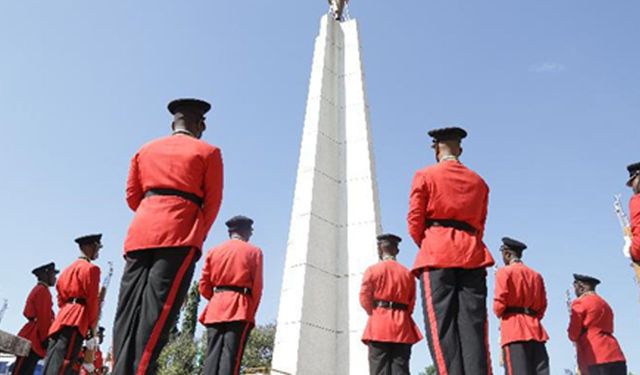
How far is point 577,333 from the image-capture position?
6.64 m

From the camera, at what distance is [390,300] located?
5832mm

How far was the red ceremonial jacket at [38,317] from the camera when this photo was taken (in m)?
6.72

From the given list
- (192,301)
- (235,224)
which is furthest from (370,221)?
(192,301)

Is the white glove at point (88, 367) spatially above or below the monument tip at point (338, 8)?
below

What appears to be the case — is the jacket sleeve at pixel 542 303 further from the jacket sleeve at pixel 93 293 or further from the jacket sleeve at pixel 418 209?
the jacket sleeve at pixel 93 293

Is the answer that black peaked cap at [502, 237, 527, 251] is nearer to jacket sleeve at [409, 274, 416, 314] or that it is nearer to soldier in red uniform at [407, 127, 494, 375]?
jacket sleeve at [409, 274, 416, 314]

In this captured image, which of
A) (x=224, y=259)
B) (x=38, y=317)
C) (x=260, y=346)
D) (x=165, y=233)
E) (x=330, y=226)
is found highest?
(x=260, y=346)

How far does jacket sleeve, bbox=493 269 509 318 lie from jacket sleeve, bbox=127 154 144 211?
3.82m

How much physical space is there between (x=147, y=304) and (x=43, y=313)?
468 centimetres

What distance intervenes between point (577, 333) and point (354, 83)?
6.55m

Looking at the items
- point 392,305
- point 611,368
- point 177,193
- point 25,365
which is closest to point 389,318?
point 392,305

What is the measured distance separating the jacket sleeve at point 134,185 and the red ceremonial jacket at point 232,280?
191 centimetres

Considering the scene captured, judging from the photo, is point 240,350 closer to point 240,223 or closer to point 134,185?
point 240,223

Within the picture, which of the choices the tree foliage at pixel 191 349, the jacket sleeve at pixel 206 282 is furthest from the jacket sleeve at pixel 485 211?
the tree foliage at pixel 191 349
